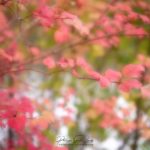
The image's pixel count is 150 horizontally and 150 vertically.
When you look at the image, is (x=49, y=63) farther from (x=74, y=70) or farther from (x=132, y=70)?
(x=132, y=70)

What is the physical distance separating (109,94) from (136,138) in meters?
0.82

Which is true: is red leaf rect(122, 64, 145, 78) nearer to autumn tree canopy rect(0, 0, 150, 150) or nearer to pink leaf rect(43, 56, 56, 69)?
autumn tree canopy rect(0, 0, 150, 150)

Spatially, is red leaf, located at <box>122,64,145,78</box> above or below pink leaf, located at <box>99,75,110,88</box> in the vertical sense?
above

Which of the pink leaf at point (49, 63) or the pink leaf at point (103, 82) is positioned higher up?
the pink leaf at point (49, 63)

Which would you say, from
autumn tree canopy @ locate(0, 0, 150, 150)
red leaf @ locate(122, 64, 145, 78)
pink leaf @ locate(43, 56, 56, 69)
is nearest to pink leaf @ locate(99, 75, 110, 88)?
autumn tree canopy @ locate(0, 0, 150, 150)

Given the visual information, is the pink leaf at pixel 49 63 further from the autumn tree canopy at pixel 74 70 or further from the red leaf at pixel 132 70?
the red leaf at pixel 132 70

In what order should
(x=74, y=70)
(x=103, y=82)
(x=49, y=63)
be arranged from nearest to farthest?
(x=103, y=82) < (x=74, y=70) < (x=49, y=63)

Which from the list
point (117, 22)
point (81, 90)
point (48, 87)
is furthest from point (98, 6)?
point (48, 87)

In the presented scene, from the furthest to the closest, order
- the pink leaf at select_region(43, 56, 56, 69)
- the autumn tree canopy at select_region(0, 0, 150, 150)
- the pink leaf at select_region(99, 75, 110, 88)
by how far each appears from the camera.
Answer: the pink leaf at select_region(43, 56, 56, 69), the autumn tree canopy at select_region(0, 0, 150, 150), the pink leaf at select_region(99, 75, 110, 88)

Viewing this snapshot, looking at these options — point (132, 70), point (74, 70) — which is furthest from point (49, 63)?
point (132, 70)

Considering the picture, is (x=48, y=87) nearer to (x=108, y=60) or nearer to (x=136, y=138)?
(x=108, y=60)

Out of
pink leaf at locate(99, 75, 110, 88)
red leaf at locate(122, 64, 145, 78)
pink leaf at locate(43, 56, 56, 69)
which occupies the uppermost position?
pink leaf at locate(43, 56, 56, 69)

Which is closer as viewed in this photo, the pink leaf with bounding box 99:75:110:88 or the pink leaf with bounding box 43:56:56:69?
the pink leaf with bounding box 99:75:110:88

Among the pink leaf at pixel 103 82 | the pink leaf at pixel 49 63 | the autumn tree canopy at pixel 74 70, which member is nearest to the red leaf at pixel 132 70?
the autumn tree canopy at pixel 74 70
